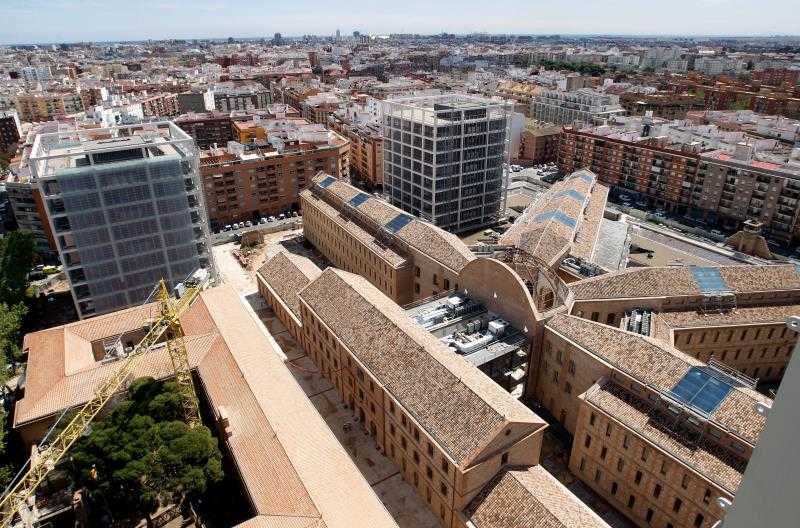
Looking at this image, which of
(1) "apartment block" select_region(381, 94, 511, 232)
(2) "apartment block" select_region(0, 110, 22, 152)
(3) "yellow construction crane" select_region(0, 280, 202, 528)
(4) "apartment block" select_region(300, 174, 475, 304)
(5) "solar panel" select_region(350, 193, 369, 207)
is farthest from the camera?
(2) "apartment block" select_region(0, 110, 22, 152)

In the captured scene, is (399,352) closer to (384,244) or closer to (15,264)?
(384,244)

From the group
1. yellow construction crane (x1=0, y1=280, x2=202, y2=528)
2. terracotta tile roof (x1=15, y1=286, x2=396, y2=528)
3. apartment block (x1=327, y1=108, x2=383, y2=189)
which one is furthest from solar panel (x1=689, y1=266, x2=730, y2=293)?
apartment block (x1=327, y1=108, x2=383, y2=189)

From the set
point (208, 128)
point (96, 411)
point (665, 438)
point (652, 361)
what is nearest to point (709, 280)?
point (652, 361)

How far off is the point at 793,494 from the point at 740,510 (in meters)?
1.48

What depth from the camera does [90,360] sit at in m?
68.4

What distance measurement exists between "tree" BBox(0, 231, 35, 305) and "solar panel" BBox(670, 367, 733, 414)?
9467 cm

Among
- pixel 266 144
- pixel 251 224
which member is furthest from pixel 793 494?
pixel 266 144

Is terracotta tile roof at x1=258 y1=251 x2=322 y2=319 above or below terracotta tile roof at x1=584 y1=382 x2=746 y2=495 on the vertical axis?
below

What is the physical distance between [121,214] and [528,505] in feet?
233

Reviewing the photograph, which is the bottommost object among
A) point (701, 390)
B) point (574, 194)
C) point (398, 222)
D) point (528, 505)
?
point (528, 505)

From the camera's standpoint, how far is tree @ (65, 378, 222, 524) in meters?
46.9

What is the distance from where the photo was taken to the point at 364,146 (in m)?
151

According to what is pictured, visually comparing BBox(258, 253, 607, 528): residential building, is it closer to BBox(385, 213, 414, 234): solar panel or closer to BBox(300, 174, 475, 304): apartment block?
BBox(300, 174, 475, 304): apartment block

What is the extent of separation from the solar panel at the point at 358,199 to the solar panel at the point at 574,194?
39.3 meters
